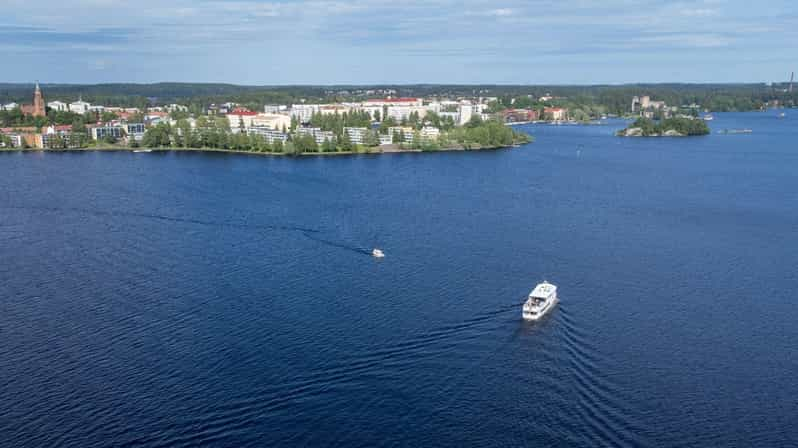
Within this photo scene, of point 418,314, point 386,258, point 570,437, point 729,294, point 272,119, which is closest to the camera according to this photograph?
point 570,437

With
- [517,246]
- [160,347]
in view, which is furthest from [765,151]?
[160,347]

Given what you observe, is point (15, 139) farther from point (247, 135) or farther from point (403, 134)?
point (403, 134)

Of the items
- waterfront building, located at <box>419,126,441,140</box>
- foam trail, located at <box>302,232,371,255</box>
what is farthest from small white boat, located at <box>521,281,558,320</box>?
waterfront building, located at <box>419,126,441,140</box>

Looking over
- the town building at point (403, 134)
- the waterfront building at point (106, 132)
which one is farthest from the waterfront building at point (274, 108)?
the town building at point (403, 134)

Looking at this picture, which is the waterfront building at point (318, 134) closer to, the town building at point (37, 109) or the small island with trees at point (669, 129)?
the town building at point (37, 109)

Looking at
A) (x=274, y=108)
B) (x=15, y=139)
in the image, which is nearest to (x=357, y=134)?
(x=15, y=139)

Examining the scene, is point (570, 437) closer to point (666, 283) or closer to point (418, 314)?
point (418, 314)

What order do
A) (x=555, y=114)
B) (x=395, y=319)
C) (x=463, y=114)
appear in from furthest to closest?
(x=555, y=114)
(x=463, y=114)
(x=395, y=319)
